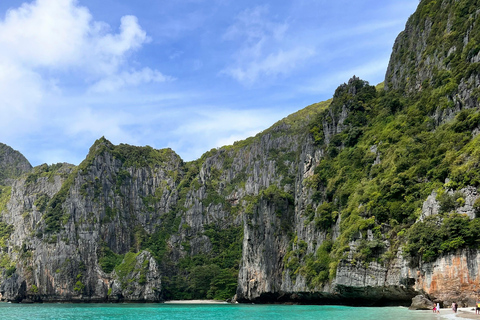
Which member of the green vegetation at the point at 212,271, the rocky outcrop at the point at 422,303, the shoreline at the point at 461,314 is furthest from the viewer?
the green vegetation at the point at 212,271

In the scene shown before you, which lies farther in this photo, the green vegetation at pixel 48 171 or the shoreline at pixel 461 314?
the green vegetation at pixel 48 171

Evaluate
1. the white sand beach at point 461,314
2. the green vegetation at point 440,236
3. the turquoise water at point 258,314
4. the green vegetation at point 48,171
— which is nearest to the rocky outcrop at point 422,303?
the turquoise water at point 258,314

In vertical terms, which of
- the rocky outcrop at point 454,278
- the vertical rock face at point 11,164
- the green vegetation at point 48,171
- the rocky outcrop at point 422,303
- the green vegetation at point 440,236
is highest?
the vertical rock face at point 11,164

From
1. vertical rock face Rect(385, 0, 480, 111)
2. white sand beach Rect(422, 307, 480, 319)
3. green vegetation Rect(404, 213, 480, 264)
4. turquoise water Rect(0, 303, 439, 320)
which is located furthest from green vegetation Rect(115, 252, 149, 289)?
white sand beach Rect(422, 307, 480, 319)

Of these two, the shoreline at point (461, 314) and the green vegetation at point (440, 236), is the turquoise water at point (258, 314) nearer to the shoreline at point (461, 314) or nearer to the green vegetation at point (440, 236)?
the shoreline at point (461, 314)

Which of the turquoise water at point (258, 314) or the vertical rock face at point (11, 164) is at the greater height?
the vertical rock face at point (11, 164)

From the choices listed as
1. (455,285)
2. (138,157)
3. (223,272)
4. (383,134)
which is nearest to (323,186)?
(383,134)

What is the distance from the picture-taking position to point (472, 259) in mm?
30266

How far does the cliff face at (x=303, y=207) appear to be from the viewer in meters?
37.5

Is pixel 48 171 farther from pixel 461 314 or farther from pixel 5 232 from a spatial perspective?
pixel 461 314

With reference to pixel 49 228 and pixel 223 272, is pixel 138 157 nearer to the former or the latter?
pixel 49 228

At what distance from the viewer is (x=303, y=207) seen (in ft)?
227

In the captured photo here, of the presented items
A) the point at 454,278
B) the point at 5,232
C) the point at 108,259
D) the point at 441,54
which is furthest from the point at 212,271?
the point at 5,232

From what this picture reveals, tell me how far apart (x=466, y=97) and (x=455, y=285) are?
65.1ft
